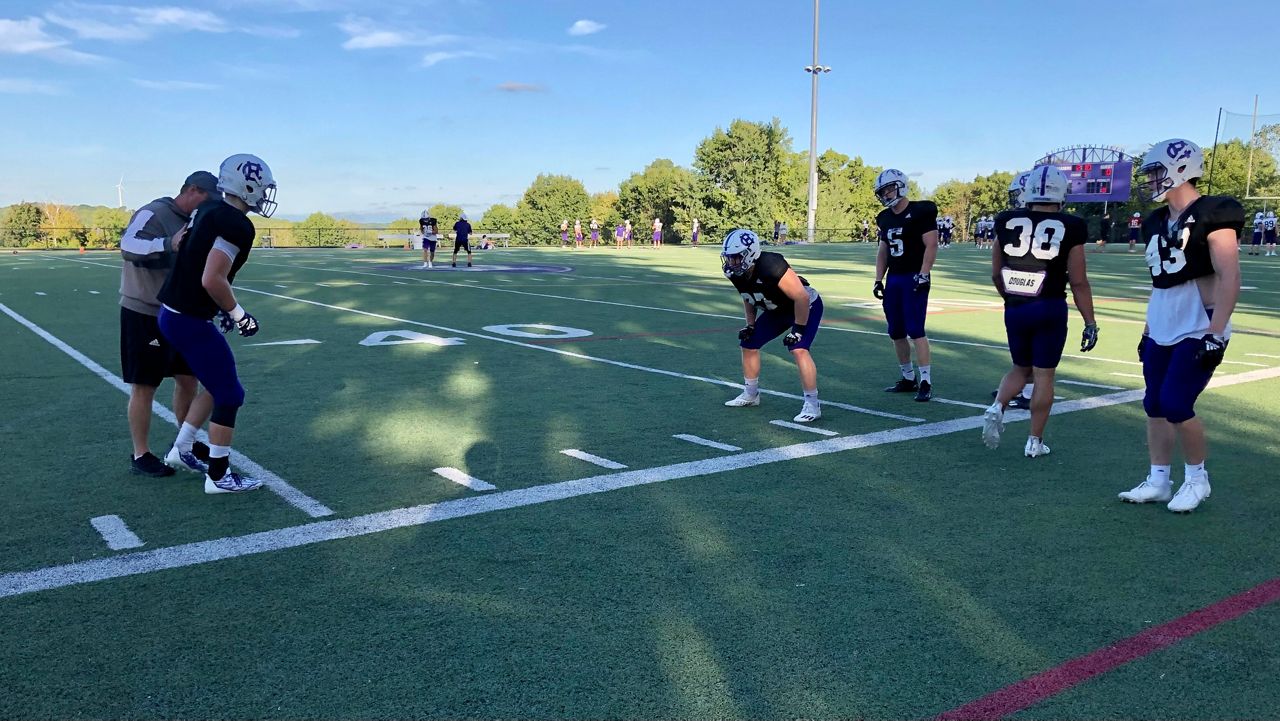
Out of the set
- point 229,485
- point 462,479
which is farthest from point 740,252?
point 229,485

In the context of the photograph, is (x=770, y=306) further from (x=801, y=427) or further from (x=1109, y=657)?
(x=1109, y=657)

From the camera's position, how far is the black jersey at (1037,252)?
605 centimetres

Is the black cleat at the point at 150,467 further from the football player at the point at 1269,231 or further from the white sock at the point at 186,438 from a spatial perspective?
the football player at the point at 1269,231

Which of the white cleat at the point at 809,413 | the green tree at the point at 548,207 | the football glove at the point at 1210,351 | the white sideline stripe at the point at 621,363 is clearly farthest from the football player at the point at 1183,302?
the green tree at the point at 548,207

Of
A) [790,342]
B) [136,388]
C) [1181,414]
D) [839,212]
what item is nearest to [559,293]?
[790,342]

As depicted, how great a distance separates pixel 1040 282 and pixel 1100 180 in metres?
60.1

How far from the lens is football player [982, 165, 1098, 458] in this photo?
6.03 meters

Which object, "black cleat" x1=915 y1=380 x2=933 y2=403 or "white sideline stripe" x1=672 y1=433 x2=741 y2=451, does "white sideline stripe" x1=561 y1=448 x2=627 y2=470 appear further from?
"black cleat" x1=915 y1=380 x2=933 y2=403

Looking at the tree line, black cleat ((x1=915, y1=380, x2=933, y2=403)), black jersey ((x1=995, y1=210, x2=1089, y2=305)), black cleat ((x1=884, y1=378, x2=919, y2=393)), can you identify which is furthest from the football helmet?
the tree line

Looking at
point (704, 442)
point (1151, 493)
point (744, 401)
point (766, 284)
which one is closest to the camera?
point (1151, 493)

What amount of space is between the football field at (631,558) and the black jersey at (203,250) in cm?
109

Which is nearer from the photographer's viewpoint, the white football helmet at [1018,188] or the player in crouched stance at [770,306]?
the white football helmet at [1018,188]

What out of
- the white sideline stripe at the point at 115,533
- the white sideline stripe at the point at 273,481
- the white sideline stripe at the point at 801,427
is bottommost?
the white sideline stripe at the point at 115,533

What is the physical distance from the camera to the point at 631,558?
435 centimetres
